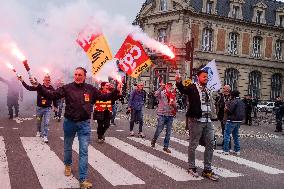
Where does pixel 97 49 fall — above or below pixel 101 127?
above

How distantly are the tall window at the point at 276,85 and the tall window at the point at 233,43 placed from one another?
5.41 metres

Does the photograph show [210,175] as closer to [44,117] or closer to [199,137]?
[199,137]

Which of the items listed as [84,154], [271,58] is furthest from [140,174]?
[271,58]

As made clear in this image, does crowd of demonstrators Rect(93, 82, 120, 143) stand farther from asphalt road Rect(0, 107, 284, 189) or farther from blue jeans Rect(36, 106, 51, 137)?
blue jeans Rect(36, 106, 51, 137)

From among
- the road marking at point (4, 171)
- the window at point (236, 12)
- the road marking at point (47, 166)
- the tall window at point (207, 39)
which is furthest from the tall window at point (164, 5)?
the road marking at point (4, 171)

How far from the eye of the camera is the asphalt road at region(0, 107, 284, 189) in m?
6.48

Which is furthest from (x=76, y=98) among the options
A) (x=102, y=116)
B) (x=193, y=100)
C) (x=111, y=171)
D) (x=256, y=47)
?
(x=256, y=47)

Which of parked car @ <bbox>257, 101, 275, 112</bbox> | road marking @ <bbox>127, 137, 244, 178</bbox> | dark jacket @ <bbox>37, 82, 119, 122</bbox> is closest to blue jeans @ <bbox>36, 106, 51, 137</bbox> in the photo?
road marking @ <bbox>127, 137, 244, 178</bbox>

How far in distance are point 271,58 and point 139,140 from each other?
1242 inches

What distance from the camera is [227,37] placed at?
124 feet

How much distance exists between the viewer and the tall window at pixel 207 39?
121 ft

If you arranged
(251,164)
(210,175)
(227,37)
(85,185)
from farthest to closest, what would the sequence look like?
(227,37)
(251,164)
(210,175)
(85,185)

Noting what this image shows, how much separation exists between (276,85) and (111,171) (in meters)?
35.9

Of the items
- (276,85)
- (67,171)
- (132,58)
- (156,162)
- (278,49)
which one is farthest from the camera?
(278,49)
